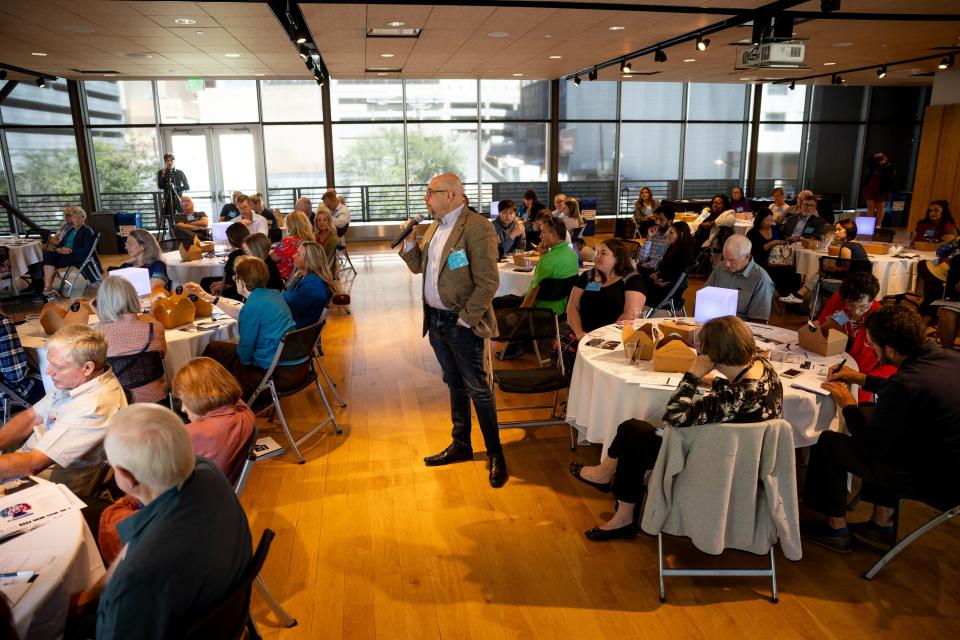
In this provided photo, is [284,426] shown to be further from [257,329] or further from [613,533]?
[613,533]

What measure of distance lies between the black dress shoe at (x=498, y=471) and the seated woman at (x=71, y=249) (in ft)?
24.5

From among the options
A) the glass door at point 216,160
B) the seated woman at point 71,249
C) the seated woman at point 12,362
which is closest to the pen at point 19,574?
the seated woman at point 12,362

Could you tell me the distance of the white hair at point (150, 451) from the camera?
5.93 feet

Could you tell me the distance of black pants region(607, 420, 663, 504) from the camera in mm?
3098

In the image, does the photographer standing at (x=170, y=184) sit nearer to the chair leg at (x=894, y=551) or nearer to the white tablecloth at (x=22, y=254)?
the white tablecloth at (x=22, y=254)

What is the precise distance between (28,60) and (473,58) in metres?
6.65

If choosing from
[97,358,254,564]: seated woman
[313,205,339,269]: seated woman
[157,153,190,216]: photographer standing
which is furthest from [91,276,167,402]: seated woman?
[157,153,190,216]: photographer standing

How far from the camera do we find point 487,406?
389cm

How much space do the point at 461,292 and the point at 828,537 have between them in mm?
2237

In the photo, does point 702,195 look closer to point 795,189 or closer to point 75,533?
point 795,189

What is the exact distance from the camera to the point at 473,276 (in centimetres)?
373

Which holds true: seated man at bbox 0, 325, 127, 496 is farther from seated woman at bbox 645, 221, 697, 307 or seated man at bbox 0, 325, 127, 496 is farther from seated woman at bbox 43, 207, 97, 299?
seated woman at bbox 43, 207, 97, 299

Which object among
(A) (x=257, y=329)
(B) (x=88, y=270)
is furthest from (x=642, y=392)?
(B) (x=88, y=270)

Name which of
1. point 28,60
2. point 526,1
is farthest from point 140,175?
point 526,1
